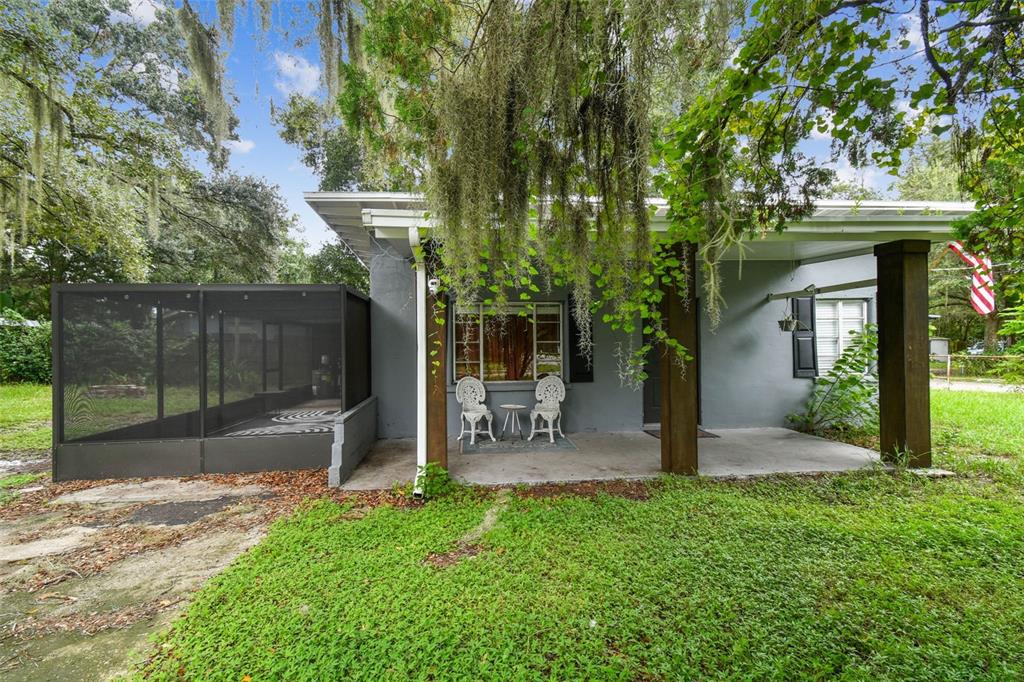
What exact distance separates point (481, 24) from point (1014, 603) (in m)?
4.19

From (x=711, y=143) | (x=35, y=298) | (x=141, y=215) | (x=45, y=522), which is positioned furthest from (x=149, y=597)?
(x=35, y=298)

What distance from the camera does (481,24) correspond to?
2.15 meters

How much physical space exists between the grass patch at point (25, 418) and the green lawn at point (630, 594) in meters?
5.72

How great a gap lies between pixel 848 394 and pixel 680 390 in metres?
3.78

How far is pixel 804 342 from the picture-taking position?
254 inches

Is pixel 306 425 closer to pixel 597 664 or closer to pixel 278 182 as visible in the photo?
pixel 597 664

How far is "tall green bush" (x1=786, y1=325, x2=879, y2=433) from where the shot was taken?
19.3 feet

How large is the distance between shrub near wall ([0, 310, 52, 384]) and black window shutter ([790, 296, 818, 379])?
17.6 metres

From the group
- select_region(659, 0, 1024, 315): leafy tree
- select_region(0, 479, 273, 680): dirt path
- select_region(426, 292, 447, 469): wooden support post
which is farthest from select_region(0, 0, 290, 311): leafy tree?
select_region(659, 0, 1024, 315): leafy tree

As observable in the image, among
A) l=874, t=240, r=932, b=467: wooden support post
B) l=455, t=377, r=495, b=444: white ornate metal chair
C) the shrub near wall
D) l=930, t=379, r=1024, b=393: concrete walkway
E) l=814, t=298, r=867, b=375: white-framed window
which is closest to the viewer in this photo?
l=874, t=240, r=932, b=467: wooden support post

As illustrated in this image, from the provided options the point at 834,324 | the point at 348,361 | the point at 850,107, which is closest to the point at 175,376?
the point at 348,361

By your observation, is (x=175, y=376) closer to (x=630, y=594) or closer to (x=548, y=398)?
(x=548, y=398)

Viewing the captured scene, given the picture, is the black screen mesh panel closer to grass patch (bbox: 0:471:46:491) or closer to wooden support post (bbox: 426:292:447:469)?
grass patch (bbox: 0:471:46:491)

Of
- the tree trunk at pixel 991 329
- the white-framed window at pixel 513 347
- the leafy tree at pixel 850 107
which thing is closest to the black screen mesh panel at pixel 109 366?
the white-framed window at pixel 513 347
